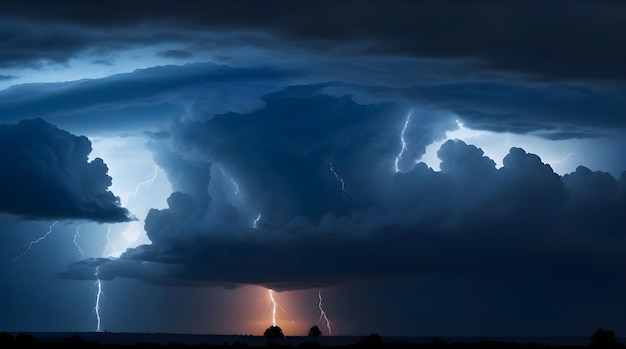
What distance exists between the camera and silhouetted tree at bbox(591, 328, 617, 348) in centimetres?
11325

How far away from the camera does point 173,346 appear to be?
352 ft

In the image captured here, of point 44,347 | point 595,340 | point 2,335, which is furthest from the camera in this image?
point 595,340

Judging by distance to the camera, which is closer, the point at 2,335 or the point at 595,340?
the point at 2,335

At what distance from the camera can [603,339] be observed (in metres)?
115

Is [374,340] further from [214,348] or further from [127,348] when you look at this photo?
[127,348]

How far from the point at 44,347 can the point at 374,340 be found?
3243 cm

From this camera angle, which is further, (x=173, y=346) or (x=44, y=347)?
(x=173, y=346)

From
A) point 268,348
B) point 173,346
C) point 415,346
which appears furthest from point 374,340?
point 173,346

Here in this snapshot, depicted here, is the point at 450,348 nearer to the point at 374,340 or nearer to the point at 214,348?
the point at 374,340

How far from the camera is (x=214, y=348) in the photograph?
345 feet

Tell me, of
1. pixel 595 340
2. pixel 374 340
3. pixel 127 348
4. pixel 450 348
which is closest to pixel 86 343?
pixel 127 348

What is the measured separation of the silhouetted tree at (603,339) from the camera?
4459 inches

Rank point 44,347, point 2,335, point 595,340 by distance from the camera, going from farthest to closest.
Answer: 1. point 595,340
2. point 2,335
3. point 44,347

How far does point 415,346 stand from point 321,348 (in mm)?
9666
